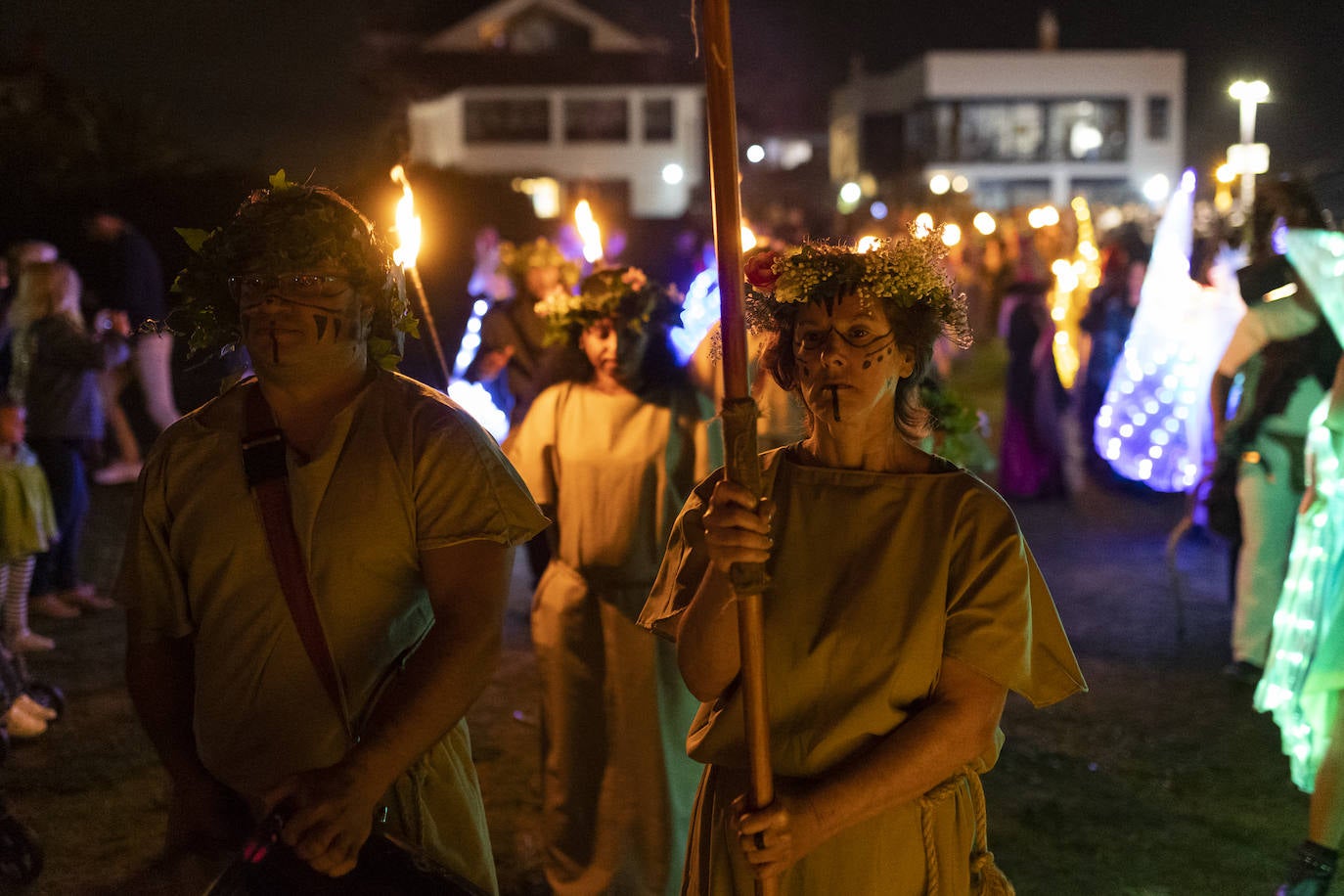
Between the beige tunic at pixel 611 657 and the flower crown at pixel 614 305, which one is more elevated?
the flower crown at pixel 614 305

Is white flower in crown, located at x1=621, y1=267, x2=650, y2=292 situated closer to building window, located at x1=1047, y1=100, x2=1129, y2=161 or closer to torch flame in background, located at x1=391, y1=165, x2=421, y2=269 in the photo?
torch flame in background, located at x1=391, y1=165, x2=421, y2=269

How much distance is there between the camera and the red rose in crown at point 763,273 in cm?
292

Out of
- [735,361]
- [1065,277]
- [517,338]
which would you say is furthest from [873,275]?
[1065,277]

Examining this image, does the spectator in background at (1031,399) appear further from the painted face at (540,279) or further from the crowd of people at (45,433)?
the crowd of people at (45,433)

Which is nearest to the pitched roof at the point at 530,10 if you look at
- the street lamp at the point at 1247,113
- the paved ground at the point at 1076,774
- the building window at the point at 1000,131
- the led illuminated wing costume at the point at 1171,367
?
the building window at the point at 1000,131

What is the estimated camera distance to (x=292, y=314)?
2674 mm

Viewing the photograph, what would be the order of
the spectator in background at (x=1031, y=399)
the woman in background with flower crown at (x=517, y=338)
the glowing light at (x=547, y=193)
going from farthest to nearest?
the glowing light at (x=547, y=193) → the spectator in background at (x=1031, y=399) → the woman in background with flower crown at (x=517, y=338)

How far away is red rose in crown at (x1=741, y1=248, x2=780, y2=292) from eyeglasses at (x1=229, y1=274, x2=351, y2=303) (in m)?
0.88

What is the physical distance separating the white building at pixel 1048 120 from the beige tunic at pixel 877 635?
208ft

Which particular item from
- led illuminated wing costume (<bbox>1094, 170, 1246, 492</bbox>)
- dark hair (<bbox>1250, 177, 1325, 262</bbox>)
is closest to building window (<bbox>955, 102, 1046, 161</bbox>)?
led illuminated wing costume (<bbox>1094, 170, 1246, 492</bbox>)

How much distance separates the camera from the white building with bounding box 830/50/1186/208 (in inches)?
2549

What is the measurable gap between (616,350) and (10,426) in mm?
4018

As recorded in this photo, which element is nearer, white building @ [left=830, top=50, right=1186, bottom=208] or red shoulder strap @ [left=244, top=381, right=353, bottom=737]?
red shoulder strap @ [left=244, top=381, right=353, bottom=737]

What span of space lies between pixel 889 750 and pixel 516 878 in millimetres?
3018
